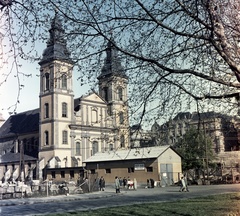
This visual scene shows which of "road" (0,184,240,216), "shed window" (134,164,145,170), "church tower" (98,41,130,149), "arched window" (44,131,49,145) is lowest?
"road" (0,184,240,216)

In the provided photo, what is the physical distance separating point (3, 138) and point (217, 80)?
74320 mm

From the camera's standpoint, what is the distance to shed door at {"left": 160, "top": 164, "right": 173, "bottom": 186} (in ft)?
151

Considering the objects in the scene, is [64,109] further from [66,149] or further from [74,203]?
[74,203]

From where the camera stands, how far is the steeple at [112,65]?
28.0 feet

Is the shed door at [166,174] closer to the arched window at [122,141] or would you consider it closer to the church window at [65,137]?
the church window at [65,137]

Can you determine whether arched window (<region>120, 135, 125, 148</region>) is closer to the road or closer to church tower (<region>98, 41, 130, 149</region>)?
church tower (<region>98, 41, 130, 149</region>)

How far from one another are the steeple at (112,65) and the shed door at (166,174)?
3825 cm

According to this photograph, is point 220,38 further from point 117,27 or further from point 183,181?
point 183,181

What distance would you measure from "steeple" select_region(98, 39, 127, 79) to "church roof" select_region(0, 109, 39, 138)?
6004 centimetres

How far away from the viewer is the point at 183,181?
31.3m

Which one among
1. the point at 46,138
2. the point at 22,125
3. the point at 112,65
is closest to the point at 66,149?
the point at 46,138

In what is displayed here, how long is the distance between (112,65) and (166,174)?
→ 3965cm

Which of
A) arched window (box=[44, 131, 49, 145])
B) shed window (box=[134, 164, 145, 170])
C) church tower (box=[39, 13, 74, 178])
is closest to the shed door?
shed window (box=[134, 164, 145, 170])

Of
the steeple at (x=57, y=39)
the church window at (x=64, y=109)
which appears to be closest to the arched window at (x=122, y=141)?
the steeple at (x=57, y=39)
